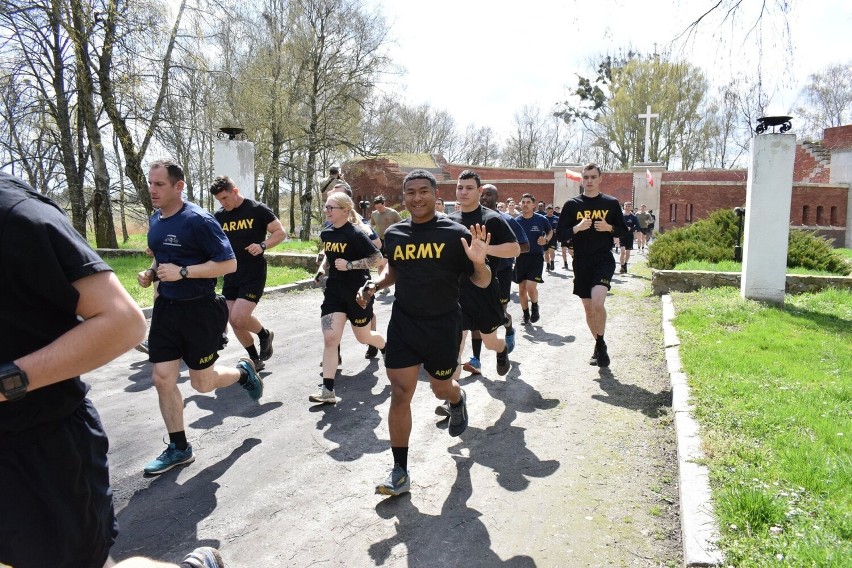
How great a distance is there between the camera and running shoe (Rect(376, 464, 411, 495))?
372cm

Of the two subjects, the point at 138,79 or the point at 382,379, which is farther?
Result: the point at 138,79

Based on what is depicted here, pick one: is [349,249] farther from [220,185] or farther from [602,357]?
[602,357]

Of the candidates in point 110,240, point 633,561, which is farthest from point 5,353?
point 110,240

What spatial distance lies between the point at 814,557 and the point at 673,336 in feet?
17.2

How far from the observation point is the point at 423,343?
3807 millimetres

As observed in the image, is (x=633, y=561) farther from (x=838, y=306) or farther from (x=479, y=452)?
(x=838, y=306)

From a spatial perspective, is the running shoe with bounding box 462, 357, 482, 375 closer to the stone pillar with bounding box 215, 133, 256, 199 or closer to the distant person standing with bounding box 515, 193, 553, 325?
the distant person standing with bounding box 515, 193, 553, 325

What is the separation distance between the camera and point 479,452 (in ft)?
14.9

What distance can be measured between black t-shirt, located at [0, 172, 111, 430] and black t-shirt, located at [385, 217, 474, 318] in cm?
224

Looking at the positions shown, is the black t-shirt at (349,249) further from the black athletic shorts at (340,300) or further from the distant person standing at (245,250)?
the distant person standing at (245,250)

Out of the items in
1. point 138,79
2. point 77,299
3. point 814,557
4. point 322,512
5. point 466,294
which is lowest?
point 322,512

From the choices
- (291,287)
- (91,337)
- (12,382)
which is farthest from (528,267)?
(12,382)

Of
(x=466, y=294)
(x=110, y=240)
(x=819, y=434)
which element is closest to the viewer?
(x=819, y=434)

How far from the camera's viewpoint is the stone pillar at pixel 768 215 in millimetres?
9586
